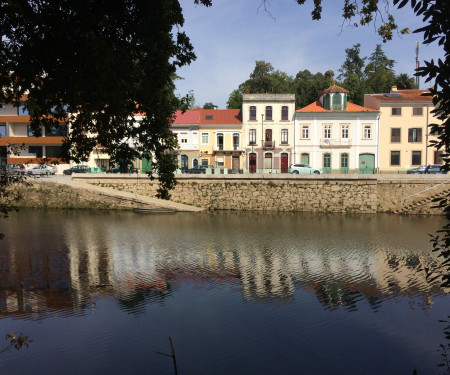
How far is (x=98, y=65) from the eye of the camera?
7.76 metres

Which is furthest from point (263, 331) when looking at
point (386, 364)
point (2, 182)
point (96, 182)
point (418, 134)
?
point (418, 134)

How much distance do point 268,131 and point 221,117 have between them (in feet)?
19.8

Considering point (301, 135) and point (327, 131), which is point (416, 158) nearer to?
point (327, 131)

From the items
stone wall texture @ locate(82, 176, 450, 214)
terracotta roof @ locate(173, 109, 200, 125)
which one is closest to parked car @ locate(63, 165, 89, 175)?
stone wall texture @ locate(82, 176, 450, 214)

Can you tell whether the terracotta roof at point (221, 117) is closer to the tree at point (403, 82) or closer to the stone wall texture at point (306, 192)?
the stone wall texture at point (306, 192)

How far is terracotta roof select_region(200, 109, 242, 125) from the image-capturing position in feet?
162

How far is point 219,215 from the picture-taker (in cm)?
3462

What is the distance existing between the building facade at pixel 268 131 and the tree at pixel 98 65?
37.6 metres

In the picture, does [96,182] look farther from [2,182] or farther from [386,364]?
[386,364]

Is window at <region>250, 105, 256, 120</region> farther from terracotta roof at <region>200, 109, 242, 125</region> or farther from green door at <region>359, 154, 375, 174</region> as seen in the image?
green door at <region>359, 154, 375, 174</region>

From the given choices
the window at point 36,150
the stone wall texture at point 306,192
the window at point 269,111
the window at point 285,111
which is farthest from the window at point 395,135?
the window at point 36,150

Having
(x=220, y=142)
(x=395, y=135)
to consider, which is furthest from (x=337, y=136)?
(x=220, y=142)

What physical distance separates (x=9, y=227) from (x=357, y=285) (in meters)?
22.2

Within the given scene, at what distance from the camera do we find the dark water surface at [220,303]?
388 inches
